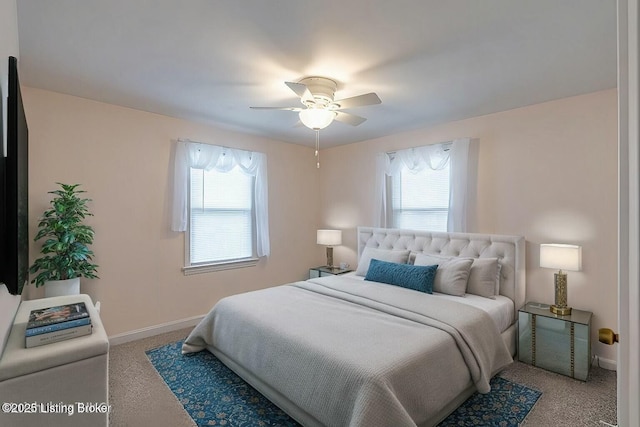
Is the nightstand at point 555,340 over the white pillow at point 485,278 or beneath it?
beneath

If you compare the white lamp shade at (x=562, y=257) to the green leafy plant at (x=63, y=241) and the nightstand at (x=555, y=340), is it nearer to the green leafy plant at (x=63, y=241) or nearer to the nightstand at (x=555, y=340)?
the nightstand at (x=555, y=340)

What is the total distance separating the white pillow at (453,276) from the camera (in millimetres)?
3049

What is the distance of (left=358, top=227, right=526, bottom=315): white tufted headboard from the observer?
10.2ft

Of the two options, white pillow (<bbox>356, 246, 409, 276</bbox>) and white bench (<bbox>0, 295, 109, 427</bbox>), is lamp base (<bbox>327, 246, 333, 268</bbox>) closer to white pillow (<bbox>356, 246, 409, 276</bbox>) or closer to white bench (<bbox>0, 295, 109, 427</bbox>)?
white pillow (<bbox>356, 246, 409, 276</bbox>)

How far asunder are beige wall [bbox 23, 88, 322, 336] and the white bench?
1.86 m

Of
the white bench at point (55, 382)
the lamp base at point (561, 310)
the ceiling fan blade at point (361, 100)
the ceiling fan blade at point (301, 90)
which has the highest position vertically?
the ceiling fan blade at point (301, 90)

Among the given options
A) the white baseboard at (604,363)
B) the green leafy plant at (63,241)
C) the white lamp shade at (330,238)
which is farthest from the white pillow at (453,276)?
the green leafy plant at (63,241)

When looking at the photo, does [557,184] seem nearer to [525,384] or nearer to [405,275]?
[405,275]

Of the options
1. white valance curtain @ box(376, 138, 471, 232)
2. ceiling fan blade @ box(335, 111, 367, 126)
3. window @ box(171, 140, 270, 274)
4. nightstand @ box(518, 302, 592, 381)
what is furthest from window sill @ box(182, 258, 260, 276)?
nightstand @ box(518, 302, 592, 381)

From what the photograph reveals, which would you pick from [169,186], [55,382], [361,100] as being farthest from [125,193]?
[361,100]

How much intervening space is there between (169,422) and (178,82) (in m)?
2.56

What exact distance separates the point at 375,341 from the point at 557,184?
8.00 ft

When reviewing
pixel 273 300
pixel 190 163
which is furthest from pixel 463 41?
pixel 190 163

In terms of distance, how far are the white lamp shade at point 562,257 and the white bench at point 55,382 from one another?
333cm
